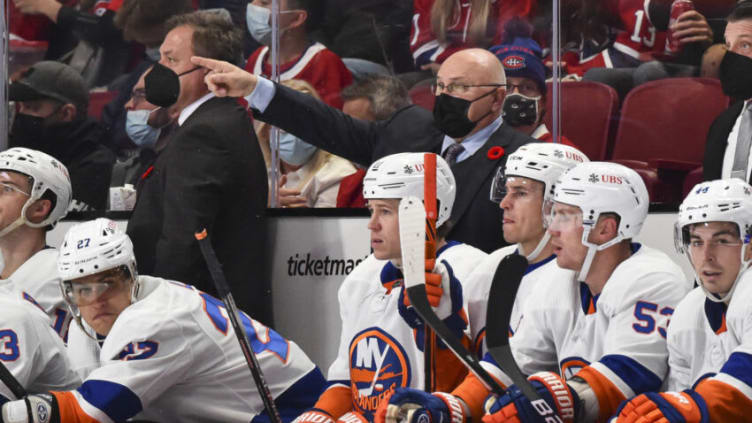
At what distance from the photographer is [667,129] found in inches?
143

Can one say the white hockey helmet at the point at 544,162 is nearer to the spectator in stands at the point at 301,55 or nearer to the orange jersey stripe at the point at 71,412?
the spectator in stands at the point at 301,55

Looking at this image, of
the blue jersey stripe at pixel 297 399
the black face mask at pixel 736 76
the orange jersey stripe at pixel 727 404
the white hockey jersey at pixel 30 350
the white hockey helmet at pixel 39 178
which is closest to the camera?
the orange jersey stripe at pixel 727 404

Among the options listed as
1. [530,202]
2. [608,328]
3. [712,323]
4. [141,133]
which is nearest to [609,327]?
[608,328]

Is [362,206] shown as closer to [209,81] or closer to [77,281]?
[209,81]

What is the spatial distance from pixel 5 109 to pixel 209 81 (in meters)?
1.34

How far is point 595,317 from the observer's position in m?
2.90

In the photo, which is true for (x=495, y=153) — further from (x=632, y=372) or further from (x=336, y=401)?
(x=632, y=372)

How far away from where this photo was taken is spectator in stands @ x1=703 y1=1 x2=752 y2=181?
10.9ft

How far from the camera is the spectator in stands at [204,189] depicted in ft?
12.6

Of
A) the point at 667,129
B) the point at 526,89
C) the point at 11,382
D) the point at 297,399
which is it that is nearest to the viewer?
the point at 11,382

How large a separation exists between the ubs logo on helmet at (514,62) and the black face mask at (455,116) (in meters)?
0.17

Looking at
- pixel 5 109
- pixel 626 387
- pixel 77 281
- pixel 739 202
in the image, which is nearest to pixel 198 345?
pixel 77 281

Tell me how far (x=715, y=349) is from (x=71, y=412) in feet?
4.99

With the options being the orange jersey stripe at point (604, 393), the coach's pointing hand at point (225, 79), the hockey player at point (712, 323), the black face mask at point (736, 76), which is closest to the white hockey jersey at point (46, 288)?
the coach's pointing hand at point (225, 79)
